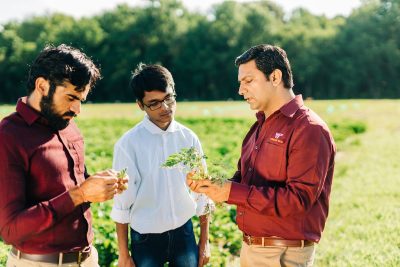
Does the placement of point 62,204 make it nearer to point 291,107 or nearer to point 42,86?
point 42,86

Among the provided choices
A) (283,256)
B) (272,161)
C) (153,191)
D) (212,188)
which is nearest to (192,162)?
(212,188)

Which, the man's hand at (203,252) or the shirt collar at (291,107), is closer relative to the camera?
the shirt collar at (291,107)

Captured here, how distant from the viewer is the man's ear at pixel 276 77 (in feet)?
10.8

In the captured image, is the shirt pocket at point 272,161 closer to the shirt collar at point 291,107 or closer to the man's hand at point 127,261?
the shirt collar at point 291,107

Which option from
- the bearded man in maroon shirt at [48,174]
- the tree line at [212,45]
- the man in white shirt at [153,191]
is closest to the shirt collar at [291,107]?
the man in white shirt at [153,191]

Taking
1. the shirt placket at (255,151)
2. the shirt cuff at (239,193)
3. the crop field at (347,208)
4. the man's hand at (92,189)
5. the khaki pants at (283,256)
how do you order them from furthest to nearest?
the crop field at (347,208)
the shirt placket at (255,151)
the khaki pants at (283,256)
the shirt cuff at (239,193)
the man's hand at (92,189)

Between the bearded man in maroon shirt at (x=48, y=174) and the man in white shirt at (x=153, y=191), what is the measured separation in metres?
0.58

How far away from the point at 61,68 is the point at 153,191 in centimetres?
121

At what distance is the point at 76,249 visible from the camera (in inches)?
121

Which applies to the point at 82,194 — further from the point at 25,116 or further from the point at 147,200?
the point at 147,200

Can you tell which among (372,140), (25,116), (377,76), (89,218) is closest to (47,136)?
(25,116)

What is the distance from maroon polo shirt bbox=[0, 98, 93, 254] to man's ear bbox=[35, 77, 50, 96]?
0.37ft

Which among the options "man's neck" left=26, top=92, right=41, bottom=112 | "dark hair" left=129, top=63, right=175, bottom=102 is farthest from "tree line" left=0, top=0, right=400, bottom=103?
"man's neck" left=26, top=92, right=41, bottom=112

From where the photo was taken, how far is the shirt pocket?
320cm
